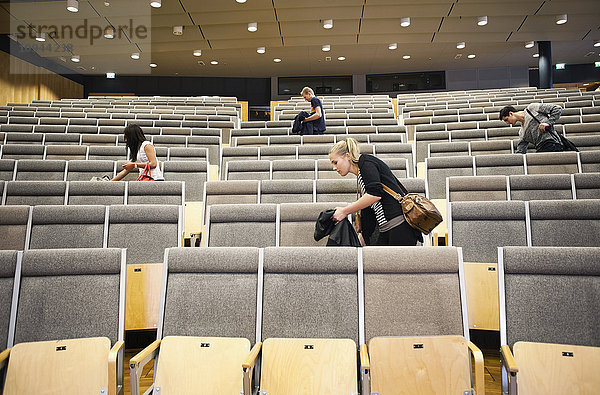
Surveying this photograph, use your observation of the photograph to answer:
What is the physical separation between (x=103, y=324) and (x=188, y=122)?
3.15 metres

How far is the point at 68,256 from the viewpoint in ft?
4.19

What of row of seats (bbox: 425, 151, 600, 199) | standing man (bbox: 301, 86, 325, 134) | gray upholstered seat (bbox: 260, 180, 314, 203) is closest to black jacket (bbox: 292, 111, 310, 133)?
standing man (bbox: 301, 86, 325, 134)

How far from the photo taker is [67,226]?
173 cm

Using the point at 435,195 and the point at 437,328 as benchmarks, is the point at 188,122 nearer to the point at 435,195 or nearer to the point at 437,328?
the point at 435,195

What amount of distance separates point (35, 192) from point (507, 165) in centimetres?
256

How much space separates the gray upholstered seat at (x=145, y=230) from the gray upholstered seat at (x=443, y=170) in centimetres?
149

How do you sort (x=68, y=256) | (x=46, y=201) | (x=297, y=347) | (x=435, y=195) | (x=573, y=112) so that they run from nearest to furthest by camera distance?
(x=297, y=347)
(x=68, y=256)
(x=46, y=201)
(x=435, y=195)
(x=573, y=112)

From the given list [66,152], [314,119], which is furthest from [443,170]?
[66,152]

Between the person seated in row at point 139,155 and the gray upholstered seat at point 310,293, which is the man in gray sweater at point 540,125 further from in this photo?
the person seated in row at point 139,155

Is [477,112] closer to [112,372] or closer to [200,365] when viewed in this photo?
[200,365]

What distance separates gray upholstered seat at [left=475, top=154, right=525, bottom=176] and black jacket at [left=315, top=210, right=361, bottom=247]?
1315mm

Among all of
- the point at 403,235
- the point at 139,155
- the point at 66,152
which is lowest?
the point at 403,235

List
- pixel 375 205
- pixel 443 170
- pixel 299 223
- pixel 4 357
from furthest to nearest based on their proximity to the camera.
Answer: pixel 443 170
pixel 299 223
pixel 375 205
pixel 4 357

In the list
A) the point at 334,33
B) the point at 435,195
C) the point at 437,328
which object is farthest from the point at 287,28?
the point at 437,328
